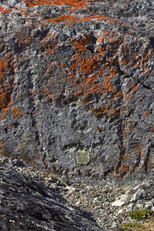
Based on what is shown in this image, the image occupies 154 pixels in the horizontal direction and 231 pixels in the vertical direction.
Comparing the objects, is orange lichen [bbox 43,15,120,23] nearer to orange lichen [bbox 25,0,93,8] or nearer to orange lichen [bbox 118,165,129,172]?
orange lichen [bbox 25,0,93,8]

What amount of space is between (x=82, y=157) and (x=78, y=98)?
79cm

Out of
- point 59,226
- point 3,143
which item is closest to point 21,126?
point 3,143

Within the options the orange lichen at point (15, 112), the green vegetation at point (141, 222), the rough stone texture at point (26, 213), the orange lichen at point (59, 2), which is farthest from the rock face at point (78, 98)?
the rough stone texture at point (26, 213)

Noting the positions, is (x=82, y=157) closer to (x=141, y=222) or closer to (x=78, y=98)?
(x=78, y=98)

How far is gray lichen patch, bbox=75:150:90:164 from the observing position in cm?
468

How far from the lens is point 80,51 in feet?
15.5

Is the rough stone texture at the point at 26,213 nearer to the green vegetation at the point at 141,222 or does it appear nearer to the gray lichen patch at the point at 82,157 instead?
the green vegetation at the point at 141,222

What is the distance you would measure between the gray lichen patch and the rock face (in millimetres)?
13

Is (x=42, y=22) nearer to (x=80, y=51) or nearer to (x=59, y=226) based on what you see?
(x=80, y=51)

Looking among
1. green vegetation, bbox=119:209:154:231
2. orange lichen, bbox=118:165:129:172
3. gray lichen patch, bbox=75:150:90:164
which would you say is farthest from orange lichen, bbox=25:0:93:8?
green vegetation, bbox=119:209:154:231

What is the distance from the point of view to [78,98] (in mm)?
4715

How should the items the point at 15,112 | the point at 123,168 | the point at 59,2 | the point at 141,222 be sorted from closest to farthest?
the point at 141,222
the point at 123,168
the point at 15,112
the point at 59,2

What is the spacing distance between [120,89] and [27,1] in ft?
6.32

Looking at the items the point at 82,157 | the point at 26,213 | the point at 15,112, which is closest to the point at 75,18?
the point at 15,112
